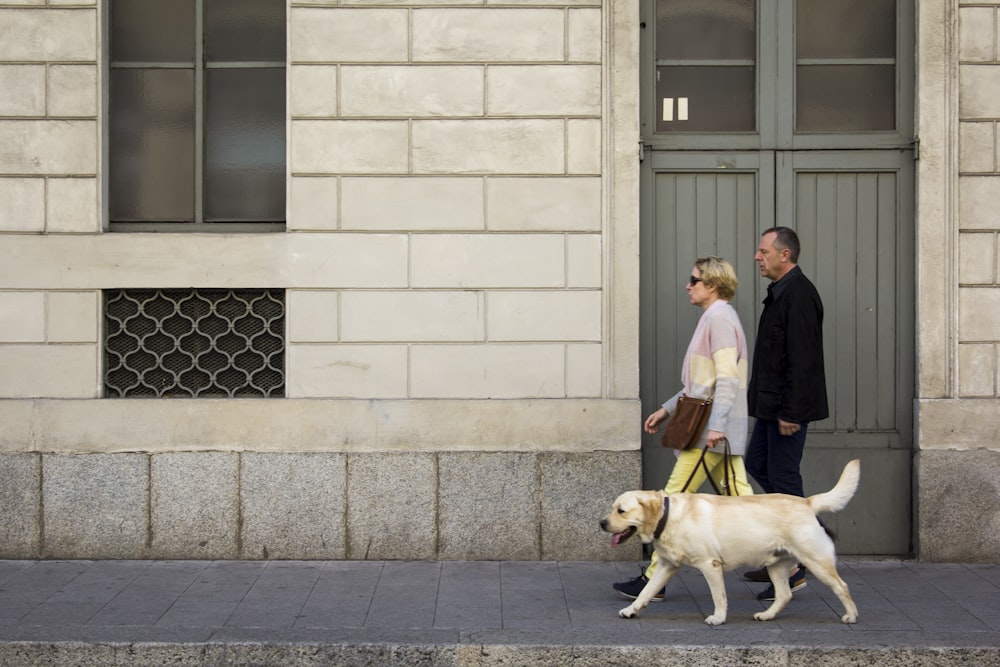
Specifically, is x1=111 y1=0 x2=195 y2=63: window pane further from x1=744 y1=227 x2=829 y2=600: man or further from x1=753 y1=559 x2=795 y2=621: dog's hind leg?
x1=753 y1=559 x2=795 y2=621: dog's hind leg

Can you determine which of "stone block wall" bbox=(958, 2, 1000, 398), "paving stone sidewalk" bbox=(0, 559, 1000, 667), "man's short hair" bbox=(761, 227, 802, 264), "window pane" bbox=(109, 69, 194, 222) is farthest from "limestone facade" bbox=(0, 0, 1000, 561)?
"man's short hair" bbox=(761, 227, 802, 264)

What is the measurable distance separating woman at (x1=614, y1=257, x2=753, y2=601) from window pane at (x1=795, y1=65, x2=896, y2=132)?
2.04m

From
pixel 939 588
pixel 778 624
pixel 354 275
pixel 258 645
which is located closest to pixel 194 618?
pixel 258 645

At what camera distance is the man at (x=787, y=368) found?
21.5 ft

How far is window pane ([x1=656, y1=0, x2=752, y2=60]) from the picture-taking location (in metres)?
7.89

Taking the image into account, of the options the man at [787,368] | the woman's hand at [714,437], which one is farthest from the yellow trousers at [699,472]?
the man at [787,368]

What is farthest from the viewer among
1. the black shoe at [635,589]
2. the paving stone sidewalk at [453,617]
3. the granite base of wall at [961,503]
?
the granite base of wall at [961,503]

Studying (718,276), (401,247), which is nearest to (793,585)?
(718,276)

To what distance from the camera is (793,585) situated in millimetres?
6566

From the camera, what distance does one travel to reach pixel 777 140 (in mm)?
7781

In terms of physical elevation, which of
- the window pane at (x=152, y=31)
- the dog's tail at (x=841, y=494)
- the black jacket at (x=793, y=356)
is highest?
the window pane at (x=152, y=31)

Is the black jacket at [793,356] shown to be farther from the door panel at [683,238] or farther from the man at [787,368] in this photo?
the door panel at [683,238]

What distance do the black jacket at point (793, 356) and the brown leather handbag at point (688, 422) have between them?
558 mm

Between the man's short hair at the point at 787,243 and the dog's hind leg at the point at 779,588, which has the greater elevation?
the man's short hair at the point at 787,243
